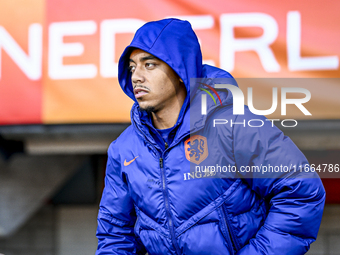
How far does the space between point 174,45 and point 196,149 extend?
1.52 feet

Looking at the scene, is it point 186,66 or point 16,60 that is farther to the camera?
point 16,60

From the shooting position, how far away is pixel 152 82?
4.65 ft

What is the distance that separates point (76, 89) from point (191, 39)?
1173 mm

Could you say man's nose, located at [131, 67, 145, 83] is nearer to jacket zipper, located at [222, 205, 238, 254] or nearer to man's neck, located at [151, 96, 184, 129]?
man's neck, located at [151, 96, 184, 129]

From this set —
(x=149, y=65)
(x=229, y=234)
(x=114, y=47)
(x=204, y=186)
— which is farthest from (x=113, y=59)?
(x=229, y=234)

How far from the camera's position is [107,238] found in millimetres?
1485

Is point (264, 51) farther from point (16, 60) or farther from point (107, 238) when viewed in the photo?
point (16, 60)

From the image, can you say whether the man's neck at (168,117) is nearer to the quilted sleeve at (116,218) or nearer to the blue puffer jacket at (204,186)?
the blue puffer jacket at (204,186)

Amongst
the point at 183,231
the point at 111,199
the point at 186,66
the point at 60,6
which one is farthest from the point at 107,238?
the point at 60,6

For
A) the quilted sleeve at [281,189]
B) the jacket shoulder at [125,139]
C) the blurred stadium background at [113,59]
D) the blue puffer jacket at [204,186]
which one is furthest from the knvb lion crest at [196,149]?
the blurred stadium background at [113,59]

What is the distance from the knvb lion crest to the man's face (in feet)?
0.71

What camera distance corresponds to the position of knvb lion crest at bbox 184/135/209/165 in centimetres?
132

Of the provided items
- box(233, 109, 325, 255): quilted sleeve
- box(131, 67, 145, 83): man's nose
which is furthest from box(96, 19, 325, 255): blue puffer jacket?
box(131, 67, 145, 83): man's nose

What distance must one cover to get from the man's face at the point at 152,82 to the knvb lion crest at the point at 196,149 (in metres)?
0.22
